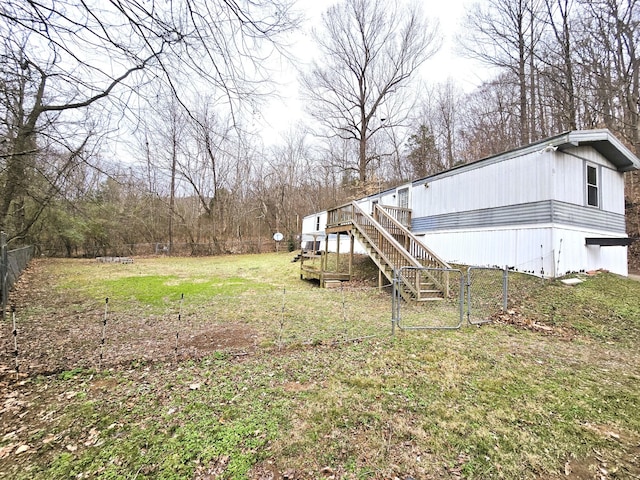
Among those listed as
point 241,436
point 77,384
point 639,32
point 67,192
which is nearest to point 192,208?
point 67,192

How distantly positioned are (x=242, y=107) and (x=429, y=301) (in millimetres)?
6695

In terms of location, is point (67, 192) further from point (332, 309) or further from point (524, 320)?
point (524, 320)

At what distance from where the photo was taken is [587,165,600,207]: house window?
9.39 metres

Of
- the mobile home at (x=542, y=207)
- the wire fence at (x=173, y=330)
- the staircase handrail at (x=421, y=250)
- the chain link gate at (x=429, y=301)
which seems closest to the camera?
the wire fence at (x=173, y=330)

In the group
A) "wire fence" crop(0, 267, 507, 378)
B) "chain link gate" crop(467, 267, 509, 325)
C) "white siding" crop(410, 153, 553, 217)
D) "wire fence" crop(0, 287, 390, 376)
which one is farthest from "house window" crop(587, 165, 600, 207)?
"wire fence" crop(0, 287, 390, 376)

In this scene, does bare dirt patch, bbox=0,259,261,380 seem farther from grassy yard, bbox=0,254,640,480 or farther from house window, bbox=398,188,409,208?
house window, bbox=398,188,409,208

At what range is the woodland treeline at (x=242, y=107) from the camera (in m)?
2.83

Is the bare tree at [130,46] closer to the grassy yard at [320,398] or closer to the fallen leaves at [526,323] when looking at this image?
the grassy yard at [320,398]

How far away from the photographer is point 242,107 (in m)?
3.33

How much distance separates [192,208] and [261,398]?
1111 inches

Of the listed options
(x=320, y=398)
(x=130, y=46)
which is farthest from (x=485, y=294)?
(x=130, y=46)

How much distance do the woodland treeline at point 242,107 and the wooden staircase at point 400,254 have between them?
13.8ft

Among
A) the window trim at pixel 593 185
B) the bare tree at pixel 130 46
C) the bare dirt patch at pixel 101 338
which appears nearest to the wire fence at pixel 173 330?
the bare dirt patch at pixel 101 338

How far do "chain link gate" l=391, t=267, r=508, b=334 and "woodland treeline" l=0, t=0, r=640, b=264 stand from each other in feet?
13.6
